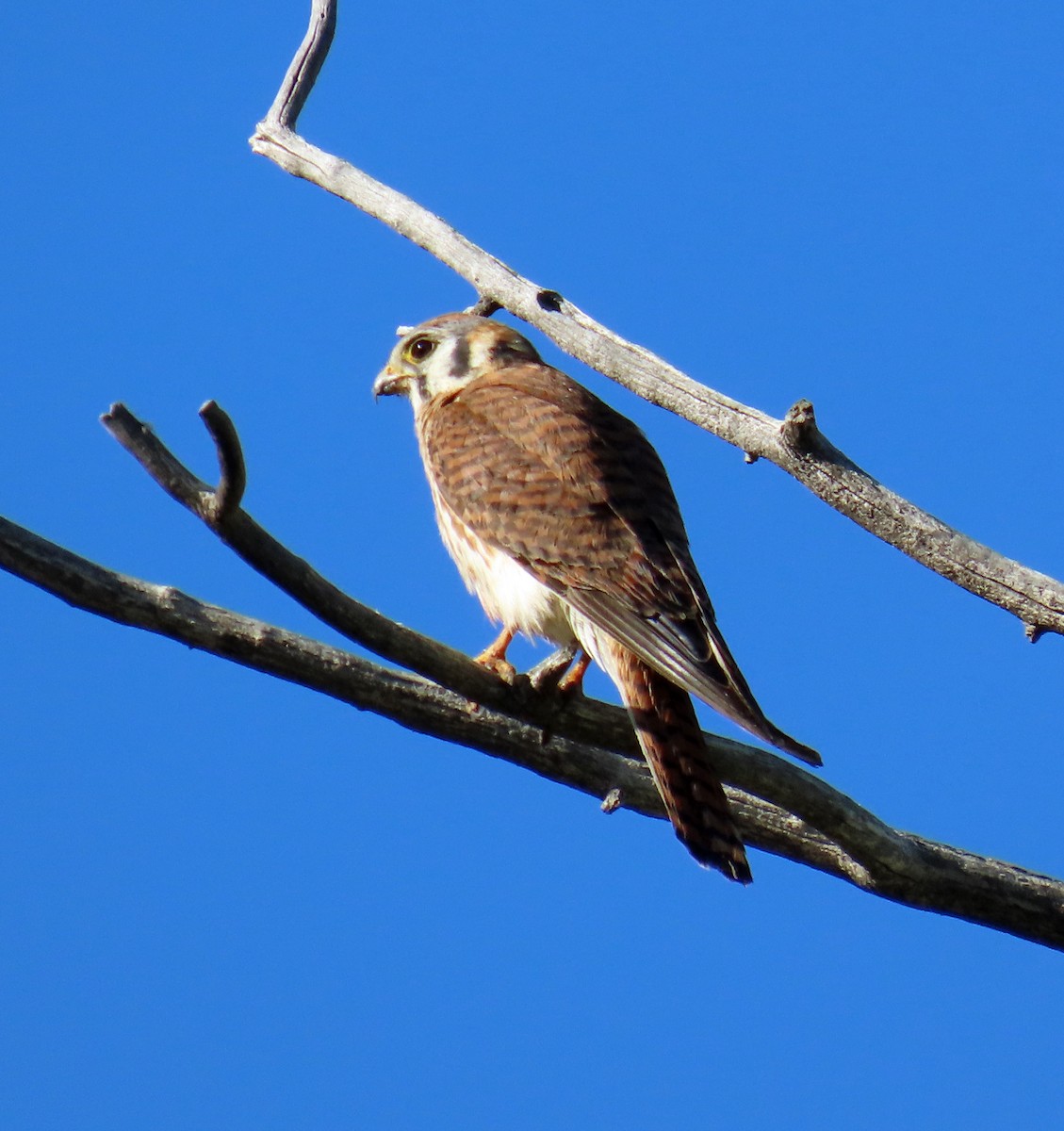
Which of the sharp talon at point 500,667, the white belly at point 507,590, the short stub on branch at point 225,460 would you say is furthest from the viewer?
the white belly at point 507,590

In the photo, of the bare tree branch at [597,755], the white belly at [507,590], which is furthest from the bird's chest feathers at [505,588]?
the bare tree branch at [597,755]

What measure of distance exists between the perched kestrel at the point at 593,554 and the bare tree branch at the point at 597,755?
4.8 inches

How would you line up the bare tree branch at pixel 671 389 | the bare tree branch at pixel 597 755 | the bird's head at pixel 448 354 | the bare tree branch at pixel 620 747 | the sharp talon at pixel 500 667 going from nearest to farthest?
1. the bare tree branch at pixel 620 747
2. the bare tree branch at pixel 597 755
3. the sharp talon at pixel 500 667
4. the bare tree branch at pixel 671 389
5. the bird's head at pixel 448 354

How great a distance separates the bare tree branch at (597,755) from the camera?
2748mm

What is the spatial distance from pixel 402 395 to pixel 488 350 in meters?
0.35

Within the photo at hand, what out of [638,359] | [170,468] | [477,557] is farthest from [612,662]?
[170,468]

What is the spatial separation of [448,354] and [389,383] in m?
0.23

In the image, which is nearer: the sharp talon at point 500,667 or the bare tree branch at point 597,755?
the bare tree branch at point 597,755

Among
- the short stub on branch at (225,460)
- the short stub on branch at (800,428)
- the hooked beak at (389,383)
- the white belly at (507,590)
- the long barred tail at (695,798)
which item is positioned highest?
the hooked beak at (389,383)

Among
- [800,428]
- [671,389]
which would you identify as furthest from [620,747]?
[671,389]

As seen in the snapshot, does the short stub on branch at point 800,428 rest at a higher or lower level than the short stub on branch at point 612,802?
higher

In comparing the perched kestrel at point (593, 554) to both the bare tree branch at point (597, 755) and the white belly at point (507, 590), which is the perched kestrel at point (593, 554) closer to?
the white belly at point (507, 590)

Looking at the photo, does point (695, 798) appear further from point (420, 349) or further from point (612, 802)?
point (420, 349)

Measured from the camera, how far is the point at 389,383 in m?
4.60
